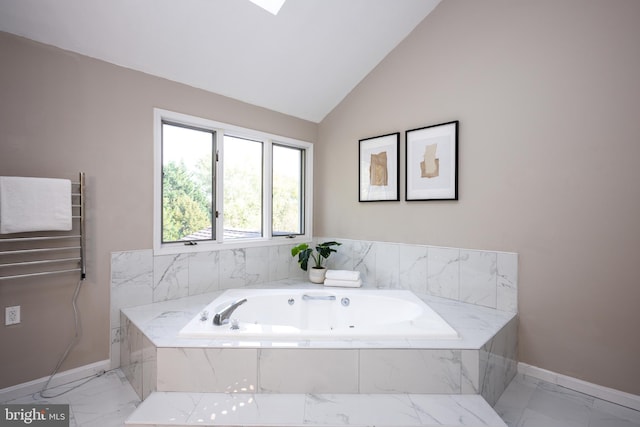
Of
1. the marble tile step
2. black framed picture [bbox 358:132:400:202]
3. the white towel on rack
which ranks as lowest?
the marble tile step

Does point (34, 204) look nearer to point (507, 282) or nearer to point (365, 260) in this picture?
point (365, 260)

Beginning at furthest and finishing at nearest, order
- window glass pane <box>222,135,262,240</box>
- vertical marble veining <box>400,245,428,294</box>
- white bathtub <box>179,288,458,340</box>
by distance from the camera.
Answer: window glass pane <box>222,135,262,240</box>
vertical marble veining <box>400,245,428,294</box>
white bathtub <box>179,288,458,340</box>

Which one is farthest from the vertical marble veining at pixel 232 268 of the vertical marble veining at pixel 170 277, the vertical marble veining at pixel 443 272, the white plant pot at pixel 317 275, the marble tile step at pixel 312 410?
the vertical marble veining at pixel 443 272

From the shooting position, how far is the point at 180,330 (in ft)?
6.27

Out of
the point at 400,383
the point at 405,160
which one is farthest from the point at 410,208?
the point at 400,383

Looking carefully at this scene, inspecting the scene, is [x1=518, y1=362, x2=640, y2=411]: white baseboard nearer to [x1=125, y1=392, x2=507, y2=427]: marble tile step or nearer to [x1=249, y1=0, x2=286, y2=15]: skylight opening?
[x1=125, y1=392, x2=507, y2=427]: marble tile step

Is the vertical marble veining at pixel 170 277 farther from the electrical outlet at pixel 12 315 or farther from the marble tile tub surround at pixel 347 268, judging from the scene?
the electrical outlet at pixel 12 315

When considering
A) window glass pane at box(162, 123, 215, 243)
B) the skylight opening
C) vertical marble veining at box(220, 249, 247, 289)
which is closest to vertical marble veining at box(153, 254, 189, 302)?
window glass pane at box(162, 123, 215, 243)

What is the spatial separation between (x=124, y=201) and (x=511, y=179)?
285 cm

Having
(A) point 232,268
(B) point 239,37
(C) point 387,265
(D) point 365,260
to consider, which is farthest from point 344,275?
(B) point 239,37

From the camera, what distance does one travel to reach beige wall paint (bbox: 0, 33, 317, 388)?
1920 mm

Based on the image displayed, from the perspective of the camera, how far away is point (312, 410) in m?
1.56

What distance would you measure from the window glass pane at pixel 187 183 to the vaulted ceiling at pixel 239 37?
0.45 m

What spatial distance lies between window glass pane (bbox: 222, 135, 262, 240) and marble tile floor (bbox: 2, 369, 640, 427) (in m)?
1.42
